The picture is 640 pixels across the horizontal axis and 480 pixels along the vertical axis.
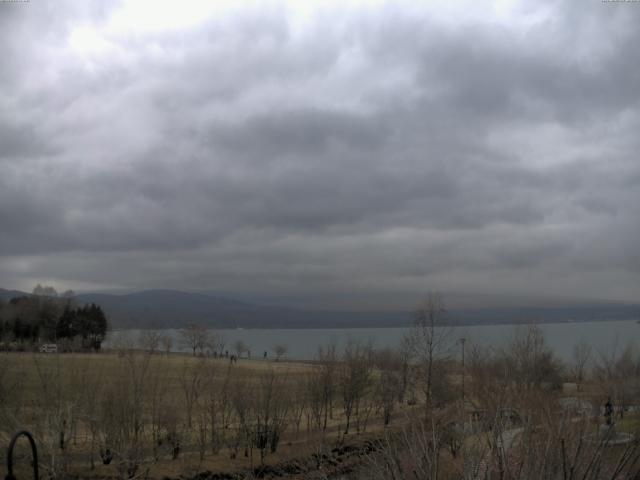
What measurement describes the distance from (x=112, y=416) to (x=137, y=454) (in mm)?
3002

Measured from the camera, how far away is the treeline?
13338 centimetres

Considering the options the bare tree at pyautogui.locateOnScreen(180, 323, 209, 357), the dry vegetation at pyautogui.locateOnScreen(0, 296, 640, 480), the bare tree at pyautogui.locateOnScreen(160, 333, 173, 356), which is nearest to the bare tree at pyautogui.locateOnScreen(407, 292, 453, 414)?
the dry vegetation at pyautogui.locateOnScreen(0, 296, 640, 480)

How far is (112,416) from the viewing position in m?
37.8

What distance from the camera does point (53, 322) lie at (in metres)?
138

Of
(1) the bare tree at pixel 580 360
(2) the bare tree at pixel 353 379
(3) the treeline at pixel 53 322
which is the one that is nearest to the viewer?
(2) the bare tree at pixel 353 379

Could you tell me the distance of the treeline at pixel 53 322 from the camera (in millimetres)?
133375

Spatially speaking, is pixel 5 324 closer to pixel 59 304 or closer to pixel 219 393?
pixel 59 304

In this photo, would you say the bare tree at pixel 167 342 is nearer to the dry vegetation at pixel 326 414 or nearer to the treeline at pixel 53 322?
the treeline at pixel 53 322

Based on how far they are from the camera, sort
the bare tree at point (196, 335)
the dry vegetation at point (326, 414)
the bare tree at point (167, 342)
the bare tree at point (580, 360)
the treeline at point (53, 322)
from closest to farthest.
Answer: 1. the dry vegetation at point (326, 414)
2. the bare tree at point (580, 360)
3. the bare tree at point (167, 342)
4. the treeline at point (53, 322)
5. the bare tree at point (196, 335)

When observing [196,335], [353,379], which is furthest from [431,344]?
[196,335]

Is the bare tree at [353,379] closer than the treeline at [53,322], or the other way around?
the bare tree at [353,379]

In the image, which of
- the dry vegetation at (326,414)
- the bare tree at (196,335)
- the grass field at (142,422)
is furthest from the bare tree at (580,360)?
the bare tree at (196,335)

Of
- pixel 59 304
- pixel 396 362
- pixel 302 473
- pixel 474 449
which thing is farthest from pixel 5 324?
pixel 474 449

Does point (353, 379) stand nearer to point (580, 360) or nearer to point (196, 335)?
point (580, 360)
